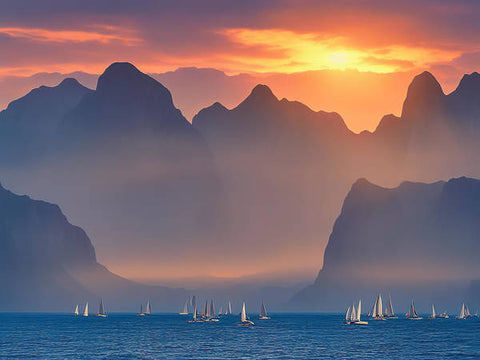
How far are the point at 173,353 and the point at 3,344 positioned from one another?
152 ft

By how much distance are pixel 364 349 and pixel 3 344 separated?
257 ft

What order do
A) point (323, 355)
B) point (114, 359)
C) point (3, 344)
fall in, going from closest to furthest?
point (114, 359) < point (323, 355) < point (3, 344)

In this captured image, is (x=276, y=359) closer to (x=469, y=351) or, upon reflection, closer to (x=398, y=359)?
(x=398, y=359)

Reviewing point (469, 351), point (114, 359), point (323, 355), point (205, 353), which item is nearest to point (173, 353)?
point (205, 353)

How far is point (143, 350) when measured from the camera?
575 ft

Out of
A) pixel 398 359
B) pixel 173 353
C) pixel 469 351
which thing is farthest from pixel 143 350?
pixel 469 351

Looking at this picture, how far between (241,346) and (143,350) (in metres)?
23.5

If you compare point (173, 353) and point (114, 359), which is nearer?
point (114, 359)

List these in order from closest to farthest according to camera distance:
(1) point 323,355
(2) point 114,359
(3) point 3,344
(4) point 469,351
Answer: (2) point 114,359
(1) point 323,355
(4) point 469,351
(3) point 3,344

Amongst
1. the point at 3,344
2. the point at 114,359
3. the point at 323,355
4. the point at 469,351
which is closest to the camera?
the point at 114,359

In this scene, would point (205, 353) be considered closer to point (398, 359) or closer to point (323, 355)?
point (323, 355)

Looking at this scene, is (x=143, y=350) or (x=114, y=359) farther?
(x=143, y=350)

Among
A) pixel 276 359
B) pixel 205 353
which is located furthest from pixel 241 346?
pixel 276 359

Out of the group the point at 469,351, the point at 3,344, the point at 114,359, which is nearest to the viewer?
the point at 114,359
